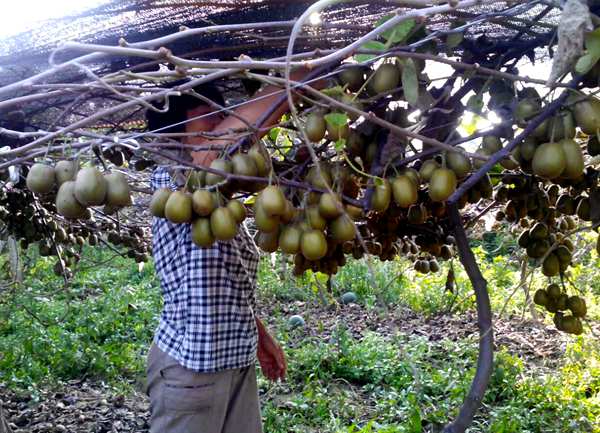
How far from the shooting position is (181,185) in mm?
1374

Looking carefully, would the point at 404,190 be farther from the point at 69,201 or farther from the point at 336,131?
the point at 69,201

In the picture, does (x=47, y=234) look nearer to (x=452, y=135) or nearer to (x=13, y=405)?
(x=13, y=405)

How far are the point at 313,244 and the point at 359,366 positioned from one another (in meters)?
3.82

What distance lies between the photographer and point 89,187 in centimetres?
124

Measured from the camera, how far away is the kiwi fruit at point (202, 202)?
1.28 metres

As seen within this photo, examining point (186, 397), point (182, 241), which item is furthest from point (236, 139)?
point (186, 397)

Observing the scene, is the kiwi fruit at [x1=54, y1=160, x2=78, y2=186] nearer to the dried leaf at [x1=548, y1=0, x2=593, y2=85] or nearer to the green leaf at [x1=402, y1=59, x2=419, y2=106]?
the green leaf at [x1=402, y1=59, x2=419, y2=106]

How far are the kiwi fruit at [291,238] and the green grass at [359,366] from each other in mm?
1374

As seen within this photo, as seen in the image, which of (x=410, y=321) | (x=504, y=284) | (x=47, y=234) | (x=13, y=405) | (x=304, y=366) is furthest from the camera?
(x=504, y=284)

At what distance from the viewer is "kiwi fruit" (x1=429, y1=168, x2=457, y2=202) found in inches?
52.3

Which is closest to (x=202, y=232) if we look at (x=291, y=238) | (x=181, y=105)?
(x=291, y=238)

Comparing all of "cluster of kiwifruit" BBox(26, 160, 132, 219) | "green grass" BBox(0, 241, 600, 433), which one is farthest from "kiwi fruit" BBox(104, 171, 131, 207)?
"green grass" BBox(0, 241, 600, 433)

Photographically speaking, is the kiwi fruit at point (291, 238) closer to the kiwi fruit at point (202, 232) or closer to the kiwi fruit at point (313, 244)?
the kiwi fruit at point (313, 244)

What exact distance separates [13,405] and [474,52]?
394 cm
